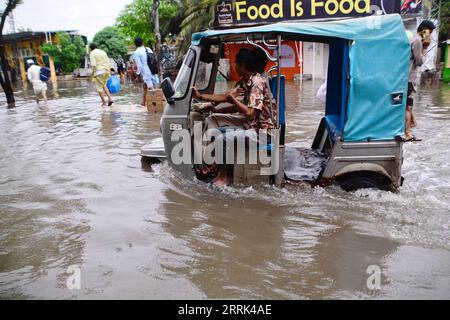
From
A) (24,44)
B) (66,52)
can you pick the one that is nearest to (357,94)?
(66,52)

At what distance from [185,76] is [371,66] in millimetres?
2117

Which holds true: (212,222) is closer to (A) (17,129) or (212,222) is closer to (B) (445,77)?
(A) (17,129)

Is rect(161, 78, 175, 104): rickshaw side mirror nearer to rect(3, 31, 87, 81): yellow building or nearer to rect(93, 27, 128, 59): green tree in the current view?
rect(93, 27, 128, 59): green tree

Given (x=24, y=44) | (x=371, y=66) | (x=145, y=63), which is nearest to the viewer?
(x=371, y=66)

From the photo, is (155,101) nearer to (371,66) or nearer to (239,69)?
(239,69)

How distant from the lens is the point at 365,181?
425cm

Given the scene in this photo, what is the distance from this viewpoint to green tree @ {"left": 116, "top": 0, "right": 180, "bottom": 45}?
28359mm

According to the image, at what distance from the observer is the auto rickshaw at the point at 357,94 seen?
12.9ft

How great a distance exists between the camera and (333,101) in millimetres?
5430

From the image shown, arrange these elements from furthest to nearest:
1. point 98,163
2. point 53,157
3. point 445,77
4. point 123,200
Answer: point 445,77, point 53,157, point 98,163, point 123,200

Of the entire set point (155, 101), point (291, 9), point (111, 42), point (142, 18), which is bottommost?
point (155, 101)

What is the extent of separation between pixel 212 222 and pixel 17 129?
24.3 ft

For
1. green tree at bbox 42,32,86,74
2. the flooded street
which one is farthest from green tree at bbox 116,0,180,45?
the flooded street
